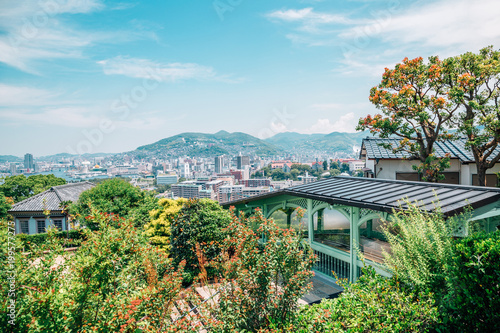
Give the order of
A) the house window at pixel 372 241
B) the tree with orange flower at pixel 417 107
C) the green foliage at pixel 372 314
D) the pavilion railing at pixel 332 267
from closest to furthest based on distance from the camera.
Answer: the green foliage at pixel 372 314, the house window at pixel 372 241, the pavilion railing at pixel 332 267, the tree with orange flower at pixel 417 107

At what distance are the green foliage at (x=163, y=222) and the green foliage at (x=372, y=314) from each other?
9462 millimetres

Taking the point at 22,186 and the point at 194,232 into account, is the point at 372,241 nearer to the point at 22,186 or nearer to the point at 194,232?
the point at 194,232

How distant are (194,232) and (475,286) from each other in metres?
8.51

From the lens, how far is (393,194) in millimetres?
7395

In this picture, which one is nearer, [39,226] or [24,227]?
[39,226]

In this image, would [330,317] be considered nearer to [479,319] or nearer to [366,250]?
[479,319]

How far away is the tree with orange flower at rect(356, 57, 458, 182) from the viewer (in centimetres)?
1217

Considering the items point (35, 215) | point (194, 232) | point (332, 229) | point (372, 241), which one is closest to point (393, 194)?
point (372, 241)

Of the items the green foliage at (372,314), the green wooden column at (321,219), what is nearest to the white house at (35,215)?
the green wooden column at (321,219)

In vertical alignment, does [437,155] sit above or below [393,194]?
above

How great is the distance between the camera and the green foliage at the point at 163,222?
12344 millimetres

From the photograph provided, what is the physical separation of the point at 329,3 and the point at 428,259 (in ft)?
32.9

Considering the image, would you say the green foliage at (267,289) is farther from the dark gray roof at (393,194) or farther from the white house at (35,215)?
the white house at (35,215)

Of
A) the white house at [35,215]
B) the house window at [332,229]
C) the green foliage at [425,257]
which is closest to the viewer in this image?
the green foliage at [425,257]
